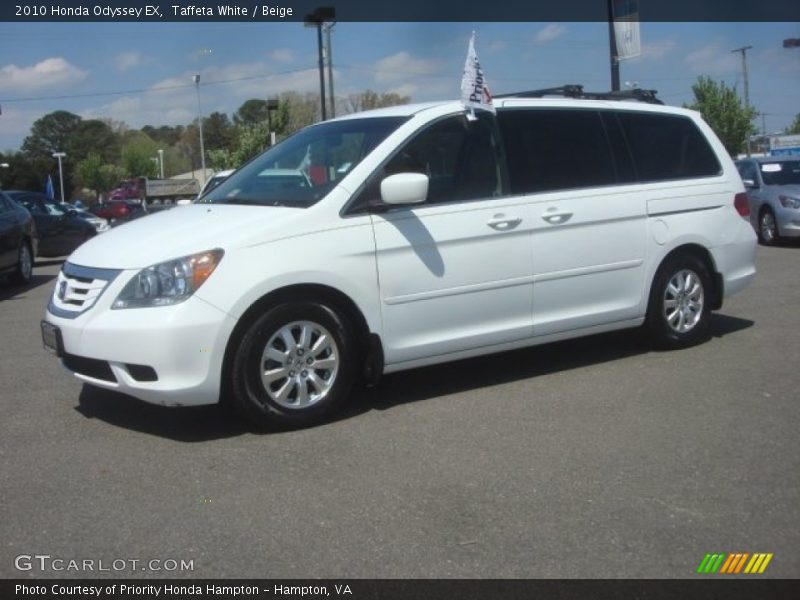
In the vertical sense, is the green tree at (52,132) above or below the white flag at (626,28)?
above

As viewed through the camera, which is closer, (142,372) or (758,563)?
(758,563)

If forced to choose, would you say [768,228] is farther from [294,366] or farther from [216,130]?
[216,130]

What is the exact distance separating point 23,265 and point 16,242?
1.48ft

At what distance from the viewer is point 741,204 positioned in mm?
7098

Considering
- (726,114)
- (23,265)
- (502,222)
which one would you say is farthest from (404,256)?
(726,114)

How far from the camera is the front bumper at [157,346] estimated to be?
4691 millimetres

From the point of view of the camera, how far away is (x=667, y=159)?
6.76 meters

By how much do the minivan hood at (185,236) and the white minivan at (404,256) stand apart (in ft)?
0.05

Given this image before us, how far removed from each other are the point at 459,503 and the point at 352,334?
5.07 ft

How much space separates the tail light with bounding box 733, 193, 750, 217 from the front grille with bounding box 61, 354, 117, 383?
4.92 meters

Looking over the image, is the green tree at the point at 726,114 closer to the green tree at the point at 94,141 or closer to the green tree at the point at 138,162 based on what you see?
the green tree at the point at 138,162
